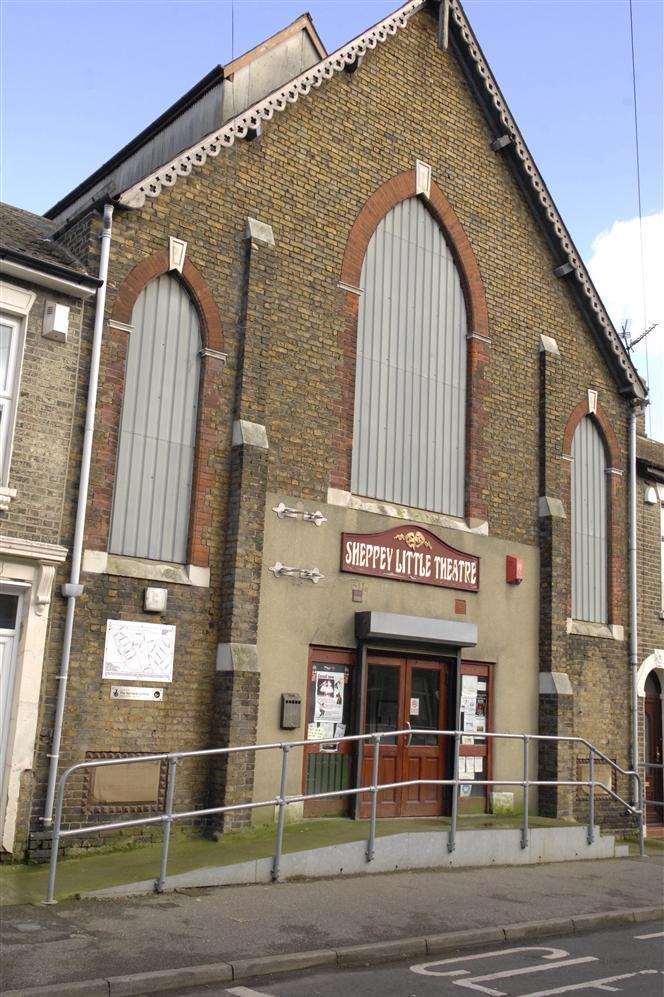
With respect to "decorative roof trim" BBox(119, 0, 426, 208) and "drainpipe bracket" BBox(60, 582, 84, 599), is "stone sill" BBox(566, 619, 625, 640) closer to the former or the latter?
"drainpipe bracket" BBox(60, 582, 84, 599)

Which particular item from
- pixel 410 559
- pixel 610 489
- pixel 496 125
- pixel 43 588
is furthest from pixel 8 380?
pixel 610 489

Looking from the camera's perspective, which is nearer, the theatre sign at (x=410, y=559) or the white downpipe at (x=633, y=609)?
the theatre sign at (x=410, y=559)

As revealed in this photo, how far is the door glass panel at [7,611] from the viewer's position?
435 inches

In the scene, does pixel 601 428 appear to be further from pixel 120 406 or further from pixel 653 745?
pixel 120 406

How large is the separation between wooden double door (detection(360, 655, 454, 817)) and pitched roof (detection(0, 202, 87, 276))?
6.62m

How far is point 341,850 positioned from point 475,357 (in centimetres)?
831

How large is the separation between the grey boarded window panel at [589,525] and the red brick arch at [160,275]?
7.27 m

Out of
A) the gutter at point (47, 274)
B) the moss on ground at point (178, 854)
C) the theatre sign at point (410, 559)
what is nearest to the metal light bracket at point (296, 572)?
the theatre sign at point (410, 559)

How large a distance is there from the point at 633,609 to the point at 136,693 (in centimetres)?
956

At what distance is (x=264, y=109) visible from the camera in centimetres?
1405

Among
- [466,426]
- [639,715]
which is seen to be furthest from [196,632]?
[639,715]

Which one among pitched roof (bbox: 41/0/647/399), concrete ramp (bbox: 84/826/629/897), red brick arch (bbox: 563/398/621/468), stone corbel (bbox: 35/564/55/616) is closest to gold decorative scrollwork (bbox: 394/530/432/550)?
red brick arch (bbox: 563/398/621/468)

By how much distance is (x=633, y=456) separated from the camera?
59.5 feet

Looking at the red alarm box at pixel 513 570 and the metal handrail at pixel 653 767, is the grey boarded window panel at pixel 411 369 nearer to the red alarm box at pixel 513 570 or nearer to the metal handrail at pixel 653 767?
the red alarm box at pixel 513 570
